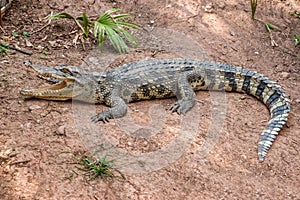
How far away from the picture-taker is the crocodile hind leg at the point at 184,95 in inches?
200

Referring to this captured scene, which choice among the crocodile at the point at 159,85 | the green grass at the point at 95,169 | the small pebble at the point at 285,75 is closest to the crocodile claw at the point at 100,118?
the crocodile at the point at 159,85

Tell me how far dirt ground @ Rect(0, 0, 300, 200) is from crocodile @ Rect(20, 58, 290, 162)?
5.1 inches

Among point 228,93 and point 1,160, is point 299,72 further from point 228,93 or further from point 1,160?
point 1,160

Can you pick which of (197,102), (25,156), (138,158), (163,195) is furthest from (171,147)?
(25,156)

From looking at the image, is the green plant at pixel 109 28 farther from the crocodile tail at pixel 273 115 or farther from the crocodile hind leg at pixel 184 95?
the crocodile tail at pixel 273 115

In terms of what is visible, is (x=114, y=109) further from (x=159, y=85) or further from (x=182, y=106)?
(x=182, y=106)

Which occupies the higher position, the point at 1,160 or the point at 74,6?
the point at 74,6

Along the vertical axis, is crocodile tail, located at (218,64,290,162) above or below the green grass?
above

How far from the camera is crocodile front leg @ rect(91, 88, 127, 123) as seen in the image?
185 inches

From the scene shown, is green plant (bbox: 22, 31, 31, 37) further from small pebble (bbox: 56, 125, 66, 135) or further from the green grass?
the green grass

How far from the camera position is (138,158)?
410 centimetres

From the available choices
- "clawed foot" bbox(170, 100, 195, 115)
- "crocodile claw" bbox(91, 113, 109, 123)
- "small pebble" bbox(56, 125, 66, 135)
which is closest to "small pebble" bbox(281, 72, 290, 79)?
"clawed foot" bbox(170, 100, 195, 115)

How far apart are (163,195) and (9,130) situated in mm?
1827

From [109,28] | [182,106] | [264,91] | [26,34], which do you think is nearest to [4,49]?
[26,34]
